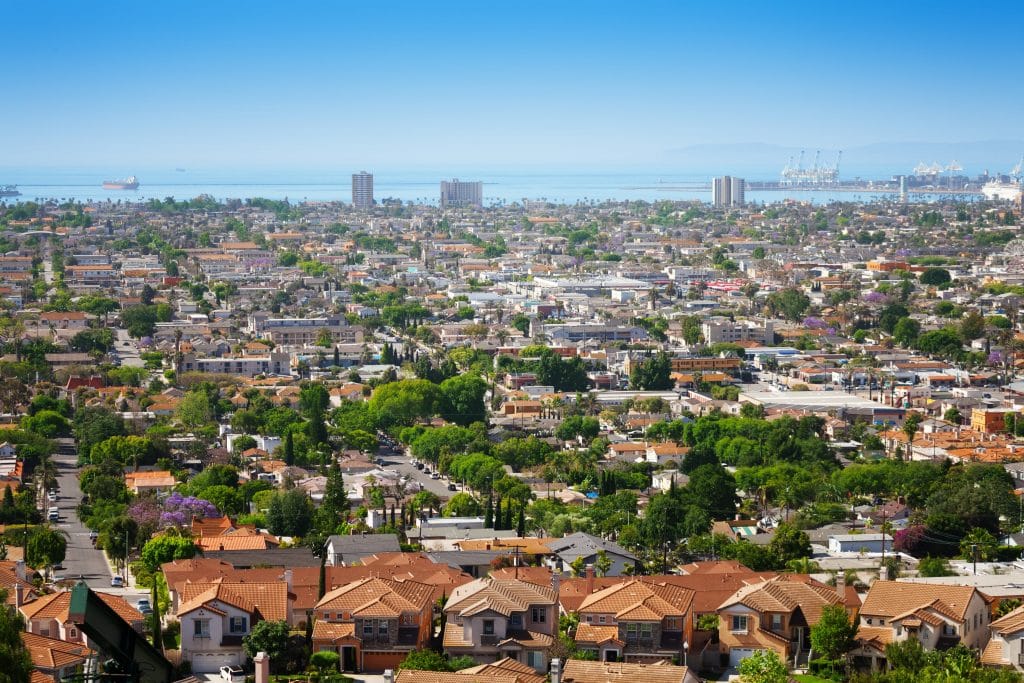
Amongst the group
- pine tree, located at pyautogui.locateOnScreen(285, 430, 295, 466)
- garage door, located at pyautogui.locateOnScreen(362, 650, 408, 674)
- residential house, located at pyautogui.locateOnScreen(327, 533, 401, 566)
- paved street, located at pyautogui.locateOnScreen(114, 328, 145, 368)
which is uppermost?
garage door, located at pyautogui.locateOnScreen(362, 650, 408, 674)

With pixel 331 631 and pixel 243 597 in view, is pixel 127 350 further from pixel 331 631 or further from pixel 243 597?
pixel 331 631

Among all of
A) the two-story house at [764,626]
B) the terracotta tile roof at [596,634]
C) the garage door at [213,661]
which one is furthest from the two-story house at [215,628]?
the two-story house at [764,626]

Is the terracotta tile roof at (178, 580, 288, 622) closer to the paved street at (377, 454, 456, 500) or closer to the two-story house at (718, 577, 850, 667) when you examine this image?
the two-story house at (718, 577, 850, 667)

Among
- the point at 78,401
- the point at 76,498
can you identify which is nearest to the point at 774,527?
the point at 76,498

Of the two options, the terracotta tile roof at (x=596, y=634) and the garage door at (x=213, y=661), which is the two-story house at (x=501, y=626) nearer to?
the terracotta tile roof at (x=596, y=634)

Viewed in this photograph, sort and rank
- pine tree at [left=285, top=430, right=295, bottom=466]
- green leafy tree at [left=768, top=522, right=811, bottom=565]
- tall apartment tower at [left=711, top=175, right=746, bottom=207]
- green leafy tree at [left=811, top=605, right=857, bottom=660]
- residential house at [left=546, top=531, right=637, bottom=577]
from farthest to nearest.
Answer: tall apartment tower at [left=711, top=175, right=746, bottom=207]
pine tree at [left=285, top=430, right=295, bottom=466]
green leafy tree at [left=768, top=522, right=811, bottom=565]
residential house at [left=546, top=531, right=637, bottom=577]
green leafy tree at [left=811, top=605, right=857, bottom=660]

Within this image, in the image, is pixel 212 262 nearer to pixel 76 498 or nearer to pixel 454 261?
pixel 454 261

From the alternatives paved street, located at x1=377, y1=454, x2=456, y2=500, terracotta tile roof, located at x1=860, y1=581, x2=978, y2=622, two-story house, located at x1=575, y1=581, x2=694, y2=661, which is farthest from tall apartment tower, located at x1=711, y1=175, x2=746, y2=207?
two-story house, located at x1=575, y1=581, x2=694, y2=661
